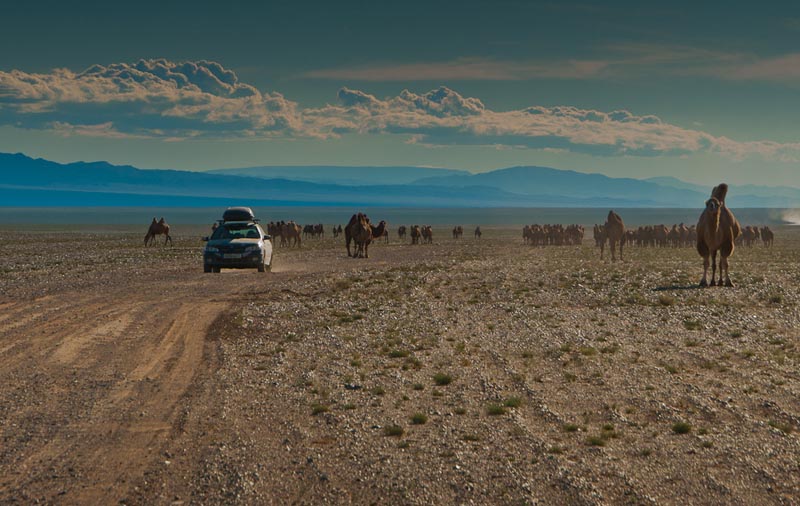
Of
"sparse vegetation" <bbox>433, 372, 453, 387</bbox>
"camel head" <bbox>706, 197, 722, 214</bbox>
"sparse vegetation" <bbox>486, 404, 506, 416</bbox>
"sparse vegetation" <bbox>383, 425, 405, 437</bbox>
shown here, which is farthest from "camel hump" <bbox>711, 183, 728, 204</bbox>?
"sparse vegetation" <bbox>383, 425, 405, 437</bbox>

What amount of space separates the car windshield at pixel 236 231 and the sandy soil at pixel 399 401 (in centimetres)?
858

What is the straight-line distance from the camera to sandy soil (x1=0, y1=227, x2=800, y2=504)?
778 cm

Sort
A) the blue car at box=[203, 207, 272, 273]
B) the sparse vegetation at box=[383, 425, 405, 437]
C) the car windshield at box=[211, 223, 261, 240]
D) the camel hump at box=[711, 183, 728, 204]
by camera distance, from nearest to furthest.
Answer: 1. the sparse vegetation at box=[383, 425, 405, 437]
2. the camel hump at box=[711, 183, 728, 204]
3. the blue car at box=[203, 207, 272, 273]
4. the car windshield at box=[211, 223, 261, 240]

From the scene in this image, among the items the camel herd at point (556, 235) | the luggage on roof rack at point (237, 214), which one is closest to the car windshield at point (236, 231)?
the luggage on roof rack at point (237, 214)

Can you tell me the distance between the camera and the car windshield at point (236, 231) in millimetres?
31094

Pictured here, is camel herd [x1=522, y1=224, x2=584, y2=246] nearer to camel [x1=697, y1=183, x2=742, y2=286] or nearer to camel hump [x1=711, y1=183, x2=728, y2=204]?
camel hump [x1=711, y1=183, x2=728, y2=204]

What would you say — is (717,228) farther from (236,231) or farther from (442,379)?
(236,231)

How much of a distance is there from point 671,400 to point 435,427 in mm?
3556

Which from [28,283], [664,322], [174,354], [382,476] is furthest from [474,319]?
[28,283]

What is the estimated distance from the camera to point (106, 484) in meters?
7.66

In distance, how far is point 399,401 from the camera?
1096 cm

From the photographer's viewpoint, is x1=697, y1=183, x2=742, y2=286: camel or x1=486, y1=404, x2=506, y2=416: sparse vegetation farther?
x1=697, y1=183, x2=742, y2=286: camel

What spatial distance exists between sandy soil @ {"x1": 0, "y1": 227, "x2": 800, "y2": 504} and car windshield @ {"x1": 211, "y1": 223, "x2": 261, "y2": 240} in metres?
8.58

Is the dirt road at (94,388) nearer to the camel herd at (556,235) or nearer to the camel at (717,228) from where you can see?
the camel at (717,228)
